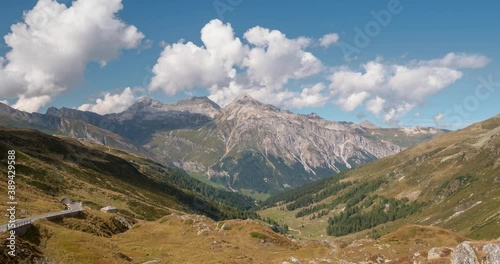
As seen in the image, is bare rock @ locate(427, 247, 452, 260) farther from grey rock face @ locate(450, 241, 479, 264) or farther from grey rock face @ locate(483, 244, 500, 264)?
grey rock face @ locate(483, 244, 500, 264)

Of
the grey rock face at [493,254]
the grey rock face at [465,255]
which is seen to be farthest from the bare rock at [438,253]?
the grey rock face at [493,254]

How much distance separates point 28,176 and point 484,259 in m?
167

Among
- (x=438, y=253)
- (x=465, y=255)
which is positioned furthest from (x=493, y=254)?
(x=438, y=253)

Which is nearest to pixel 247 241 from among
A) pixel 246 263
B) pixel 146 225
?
pixel 246 263

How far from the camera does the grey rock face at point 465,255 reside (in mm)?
41344

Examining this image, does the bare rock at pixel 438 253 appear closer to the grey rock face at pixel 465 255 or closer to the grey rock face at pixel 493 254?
the grey rock face at pixel 465 255

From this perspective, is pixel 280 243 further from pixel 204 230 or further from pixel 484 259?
pixel 484 259

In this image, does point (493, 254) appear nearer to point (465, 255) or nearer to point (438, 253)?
point (465, 255)

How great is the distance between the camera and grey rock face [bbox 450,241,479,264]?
41344 millimetres

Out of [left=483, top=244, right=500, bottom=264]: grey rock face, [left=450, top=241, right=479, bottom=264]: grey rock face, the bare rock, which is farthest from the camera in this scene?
the bare rock

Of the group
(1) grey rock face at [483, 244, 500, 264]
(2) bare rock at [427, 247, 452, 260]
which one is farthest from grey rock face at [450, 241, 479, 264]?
(2) bare rock at [427, 247, 452, 260]

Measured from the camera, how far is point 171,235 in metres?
84.5

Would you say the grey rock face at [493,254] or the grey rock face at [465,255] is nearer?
the grey rock face at [493,254]

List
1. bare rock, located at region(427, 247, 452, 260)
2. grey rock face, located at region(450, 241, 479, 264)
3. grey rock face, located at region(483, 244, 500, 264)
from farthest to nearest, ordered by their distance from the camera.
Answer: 1. bare rock, located at region(427, 247, 452, 260)
2. grey rock face, located at region(450, 241, 479, 264)
3. grey rock face, located at region(483, 244, 500, 264)
